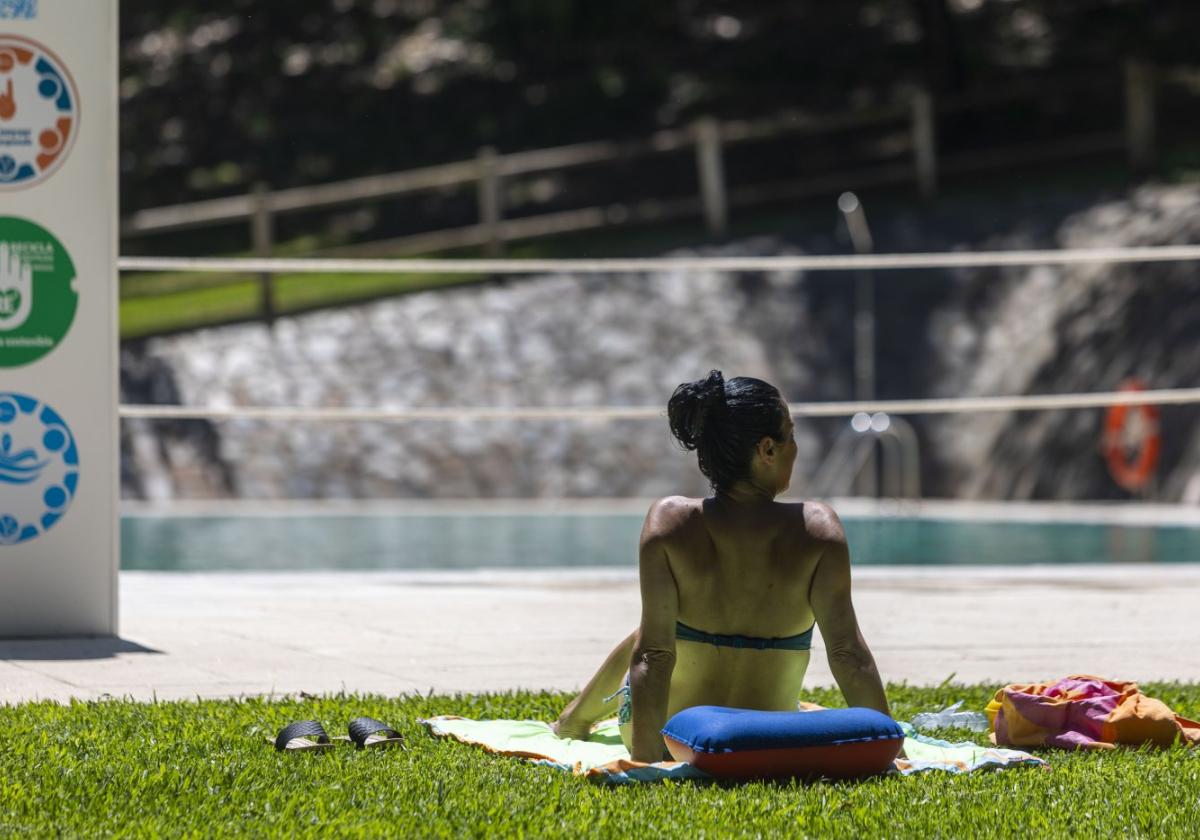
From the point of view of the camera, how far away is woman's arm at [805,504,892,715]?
9.18 feet

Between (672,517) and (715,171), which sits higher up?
(715,171)

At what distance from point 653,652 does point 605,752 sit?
0.88 ft

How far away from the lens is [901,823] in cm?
233

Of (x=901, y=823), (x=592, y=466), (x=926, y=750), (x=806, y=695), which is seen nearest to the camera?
(x=901, y=823)

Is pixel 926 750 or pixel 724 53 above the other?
pixel 724 53

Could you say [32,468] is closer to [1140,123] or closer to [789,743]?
[789,743]

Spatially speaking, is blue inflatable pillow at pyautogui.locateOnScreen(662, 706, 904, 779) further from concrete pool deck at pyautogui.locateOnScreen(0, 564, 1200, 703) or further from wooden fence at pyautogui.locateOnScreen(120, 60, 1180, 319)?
wooden fence at pyautogui.locateOnScreen(120, 60, 1180, 319)

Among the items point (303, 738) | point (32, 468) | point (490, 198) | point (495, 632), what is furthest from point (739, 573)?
point (490, 198)

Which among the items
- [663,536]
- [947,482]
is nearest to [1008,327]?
[947,482]

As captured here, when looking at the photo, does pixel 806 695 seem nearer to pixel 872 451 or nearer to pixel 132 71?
pixel 872 451

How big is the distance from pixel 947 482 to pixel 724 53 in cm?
782

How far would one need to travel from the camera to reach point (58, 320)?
4414 millimetres

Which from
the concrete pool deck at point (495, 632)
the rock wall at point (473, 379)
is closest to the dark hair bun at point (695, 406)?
the concrete pool deck at point (495, 632)

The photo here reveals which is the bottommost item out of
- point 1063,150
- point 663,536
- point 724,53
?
point 663,536
